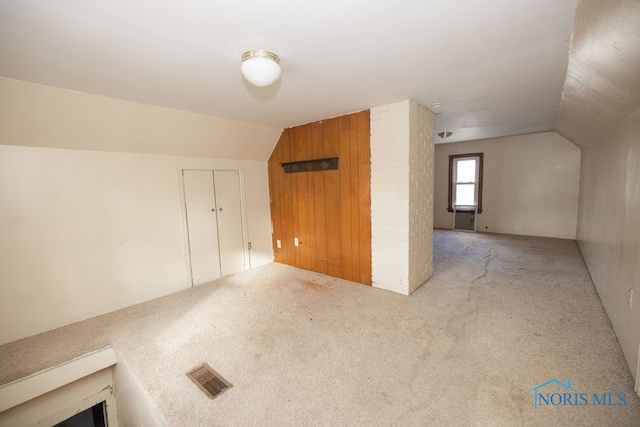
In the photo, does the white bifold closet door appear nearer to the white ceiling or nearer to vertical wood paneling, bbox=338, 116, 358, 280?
the white ceiling

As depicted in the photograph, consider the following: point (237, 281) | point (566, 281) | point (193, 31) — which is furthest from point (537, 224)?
point (193, 31)

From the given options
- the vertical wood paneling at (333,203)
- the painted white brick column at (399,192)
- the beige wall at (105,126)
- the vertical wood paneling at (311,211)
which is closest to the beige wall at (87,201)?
the beige wall at (105,126)

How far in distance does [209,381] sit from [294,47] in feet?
7.70

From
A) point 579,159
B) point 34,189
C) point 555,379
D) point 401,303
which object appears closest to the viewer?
point 555,379

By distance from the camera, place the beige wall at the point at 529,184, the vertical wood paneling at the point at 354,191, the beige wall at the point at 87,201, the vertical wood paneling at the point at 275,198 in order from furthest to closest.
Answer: the beige wall at the point at 529,184, the vertical wood paneling at the point at 275,198, the vertical wood paneling at the point at 354,191, the beige wall at the point at 87,201

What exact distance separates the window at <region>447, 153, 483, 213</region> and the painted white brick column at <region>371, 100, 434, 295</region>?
3774 mm

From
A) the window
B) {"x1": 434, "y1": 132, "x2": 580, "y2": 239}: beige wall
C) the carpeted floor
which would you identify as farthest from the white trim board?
{"x1": 434, "y1": 132, "x2": 580, "y2": 239}: beige wall

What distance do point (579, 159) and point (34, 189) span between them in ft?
27.0

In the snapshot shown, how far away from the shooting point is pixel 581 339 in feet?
7.01

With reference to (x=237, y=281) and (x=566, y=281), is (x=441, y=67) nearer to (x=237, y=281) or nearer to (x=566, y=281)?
(x=566, y=281)

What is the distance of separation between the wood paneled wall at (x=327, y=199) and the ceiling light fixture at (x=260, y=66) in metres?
1.70

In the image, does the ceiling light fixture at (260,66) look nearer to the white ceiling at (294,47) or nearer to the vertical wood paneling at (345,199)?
the white ceiling at (294,47)

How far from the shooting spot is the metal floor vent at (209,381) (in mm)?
1764

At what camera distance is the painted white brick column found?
2971 millimetres
